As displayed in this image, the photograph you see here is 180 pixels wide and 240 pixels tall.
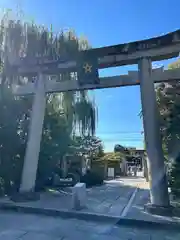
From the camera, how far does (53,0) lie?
26.5 feet

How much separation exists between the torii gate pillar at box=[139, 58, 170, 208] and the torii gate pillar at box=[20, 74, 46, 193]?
10.3ft

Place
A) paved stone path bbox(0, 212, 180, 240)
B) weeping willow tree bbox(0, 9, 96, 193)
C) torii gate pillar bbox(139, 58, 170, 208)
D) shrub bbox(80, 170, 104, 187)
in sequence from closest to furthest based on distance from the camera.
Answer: paved stone path bbox(0, 212, 180, 240)
torii gate pillar bbox(139, 58, 170, 208)
weeping willow tree bbox(0, 9, 96, 193)
shrub bbox(80, 170, 104, 187)

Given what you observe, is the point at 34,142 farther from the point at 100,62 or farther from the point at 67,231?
the point at 67,231

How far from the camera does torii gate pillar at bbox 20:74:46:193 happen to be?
24.6 ft

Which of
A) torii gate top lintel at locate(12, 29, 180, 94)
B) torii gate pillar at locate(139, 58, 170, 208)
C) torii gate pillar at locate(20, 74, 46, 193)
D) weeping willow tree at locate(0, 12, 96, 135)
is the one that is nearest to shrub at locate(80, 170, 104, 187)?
torii gate pillar at locate(20, 74, 46, 193)

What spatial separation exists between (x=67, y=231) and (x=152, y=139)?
117 inches

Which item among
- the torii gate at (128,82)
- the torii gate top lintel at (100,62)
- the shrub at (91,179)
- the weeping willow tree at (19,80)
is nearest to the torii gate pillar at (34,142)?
the torii gate at (128,82)

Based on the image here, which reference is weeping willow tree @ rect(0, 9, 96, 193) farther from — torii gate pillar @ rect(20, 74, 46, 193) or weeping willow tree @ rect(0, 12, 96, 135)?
torii gate pillar @ rect(20, 74, 46, 193)

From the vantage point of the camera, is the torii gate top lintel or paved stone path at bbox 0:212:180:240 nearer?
paved stone path at bbox 0:212:180:240

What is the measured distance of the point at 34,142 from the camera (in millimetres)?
7672

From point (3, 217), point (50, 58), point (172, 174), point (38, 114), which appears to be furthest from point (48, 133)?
point (172, 174)

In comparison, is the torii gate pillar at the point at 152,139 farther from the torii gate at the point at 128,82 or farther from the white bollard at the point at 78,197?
the white bollard at the point at 78,197

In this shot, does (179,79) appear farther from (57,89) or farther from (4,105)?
(4,105)

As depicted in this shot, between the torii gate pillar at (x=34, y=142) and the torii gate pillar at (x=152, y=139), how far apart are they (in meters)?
3.15
